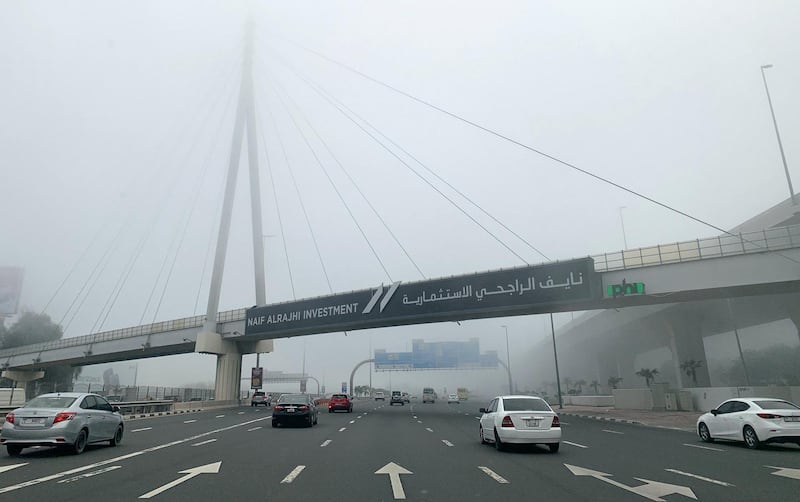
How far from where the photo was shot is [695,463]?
12.4m

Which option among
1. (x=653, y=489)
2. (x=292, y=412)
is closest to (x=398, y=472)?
(x=653, y=489)

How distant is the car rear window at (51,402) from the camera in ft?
43.4

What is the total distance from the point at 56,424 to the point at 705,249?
2806 cm

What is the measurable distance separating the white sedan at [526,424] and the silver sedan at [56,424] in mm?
10301

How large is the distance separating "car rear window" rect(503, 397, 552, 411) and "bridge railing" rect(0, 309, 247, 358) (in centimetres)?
4002

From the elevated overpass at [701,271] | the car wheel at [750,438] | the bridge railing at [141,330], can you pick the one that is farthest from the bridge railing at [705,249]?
the bridge railing at [141,330]

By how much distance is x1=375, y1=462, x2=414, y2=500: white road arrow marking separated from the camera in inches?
339

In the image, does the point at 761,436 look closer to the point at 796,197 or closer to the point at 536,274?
the point at 536,274

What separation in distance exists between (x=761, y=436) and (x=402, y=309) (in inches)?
1016

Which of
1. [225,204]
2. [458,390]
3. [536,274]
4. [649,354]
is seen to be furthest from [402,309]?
[649,354]

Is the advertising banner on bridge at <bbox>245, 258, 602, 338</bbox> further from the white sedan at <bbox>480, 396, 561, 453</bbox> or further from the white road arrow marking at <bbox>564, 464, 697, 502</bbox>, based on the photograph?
the white road arrow marking at <bbox>564, 464, 697, 502</bbox>

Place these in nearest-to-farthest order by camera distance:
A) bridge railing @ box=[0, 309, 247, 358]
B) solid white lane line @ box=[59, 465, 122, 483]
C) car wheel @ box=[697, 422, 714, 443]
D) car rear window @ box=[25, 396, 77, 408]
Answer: solid white lane line @ box=[59, 465, 122, 483], car rear window @ box=[25, 396, 77, 408], car wheel @ box=[697, 422, 714, 443], bridge railing @ box=[0, 309, 247, 358]

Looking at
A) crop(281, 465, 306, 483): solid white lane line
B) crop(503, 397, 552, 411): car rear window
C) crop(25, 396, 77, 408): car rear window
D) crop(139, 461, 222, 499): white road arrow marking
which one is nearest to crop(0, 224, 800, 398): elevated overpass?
crop(503, 397, 552, 411): car rear window

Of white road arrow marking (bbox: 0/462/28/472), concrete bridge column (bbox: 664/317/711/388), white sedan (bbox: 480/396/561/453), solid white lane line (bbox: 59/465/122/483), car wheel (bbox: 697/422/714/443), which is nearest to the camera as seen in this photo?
solid white lane line (bbox: 59/465/122/483)
